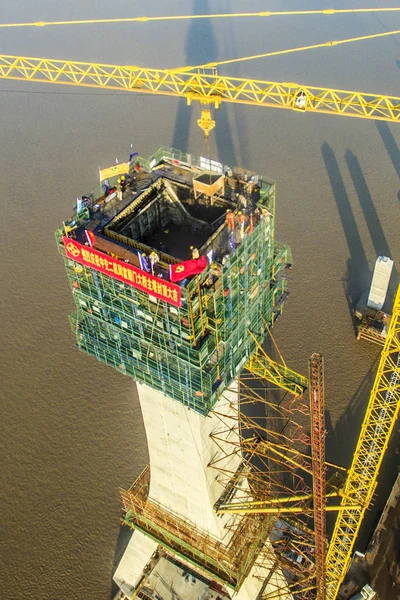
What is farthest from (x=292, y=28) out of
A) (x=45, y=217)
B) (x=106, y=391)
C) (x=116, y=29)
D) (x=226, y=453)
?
(x=226, y=453)

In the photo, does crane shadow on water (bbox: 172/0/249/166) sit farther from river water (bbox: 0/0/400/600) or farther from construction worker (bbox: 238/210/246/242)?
construction worker (bbox: 238/210/246/242)

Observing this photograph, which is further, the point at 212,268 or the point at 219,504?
the point at 219,504

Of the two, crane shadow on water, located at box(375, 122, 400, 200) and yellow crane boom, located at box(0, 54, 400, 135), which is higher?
crane shadow on water, located at box(375, 122, 400, 200)

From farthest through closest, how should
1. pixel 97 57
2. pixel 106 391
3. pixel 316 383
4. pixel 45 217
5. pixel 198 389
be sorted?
pixel 97 57, pixel 45 217, pixel 106 391, pixel 198 389, pixel 316 383

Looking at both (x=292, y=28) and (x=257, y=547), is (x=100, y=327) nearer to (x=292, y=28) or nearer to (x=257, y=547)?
(x=257, y=547)

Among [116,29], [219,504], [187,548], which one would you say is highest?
[116,29]

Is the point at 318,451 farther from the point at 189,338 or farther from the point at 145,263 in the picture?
the point at 145,263

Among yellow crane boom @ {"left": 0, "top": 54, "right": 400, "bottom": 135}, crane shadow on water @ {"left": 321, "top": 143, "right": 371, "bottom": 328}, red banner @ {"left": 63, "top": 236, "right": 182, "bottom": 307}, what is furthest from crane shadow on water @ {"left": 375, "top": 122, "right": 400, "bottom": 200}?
red banner @ {"left": 63, "top": 236, "right": 182, "bottom": 307}
